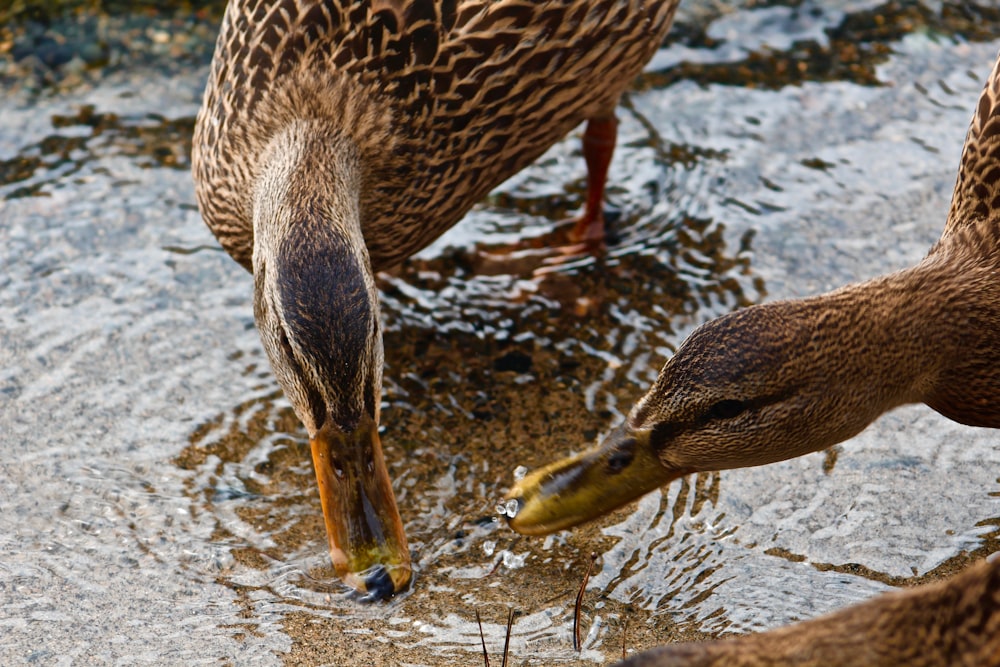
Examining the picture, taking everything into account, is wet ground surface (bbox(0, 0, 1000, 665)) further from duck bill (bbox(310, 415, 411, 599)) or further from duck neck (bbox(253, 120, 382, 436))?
duck neck (bbox(253, 120, 382, 436))

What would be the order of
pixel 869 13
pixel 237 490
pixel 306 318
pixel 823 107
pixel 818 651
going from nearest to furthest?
1. pixel 818 651
2. pixel 306 318
3. pixel 237 490
4. pixel 823 107
5. pixel 869 13

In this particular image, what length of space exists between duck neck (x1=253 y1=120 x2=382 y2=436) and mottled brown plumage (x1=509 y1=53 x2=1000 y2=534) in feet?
2.05

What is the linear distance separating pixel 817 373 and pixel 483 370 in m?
1.64

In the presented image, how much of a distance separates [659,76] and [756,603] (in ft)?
10.7

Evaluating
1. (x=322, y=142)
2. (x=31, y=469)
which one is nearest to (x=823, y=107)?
(x=322, y=142)

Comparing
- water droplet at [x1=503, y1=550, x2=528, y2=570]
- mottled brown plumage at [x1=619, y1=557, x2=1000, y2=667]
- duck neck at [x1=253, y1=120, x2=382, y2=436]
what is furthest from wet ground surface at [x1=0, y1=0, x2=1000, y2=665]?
mottled brown plumage at [x1=619, y1=557, x2=1000, y2=667]

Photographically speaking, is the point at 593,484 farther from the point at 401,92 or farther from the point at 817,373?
the point at 401,92

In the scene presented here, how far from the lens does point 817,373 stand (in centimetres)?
360

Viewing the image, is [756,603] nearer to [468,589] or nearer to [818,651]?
[468,589]

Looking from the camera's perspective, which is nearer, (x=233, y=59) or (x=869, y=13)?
(x=233, y=59)

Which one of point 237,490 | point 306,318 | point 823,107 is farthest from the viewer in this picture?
point 823,107

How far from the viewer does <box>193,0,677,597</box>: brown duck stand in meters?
3.72

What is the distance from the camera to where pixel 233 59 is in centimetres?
448

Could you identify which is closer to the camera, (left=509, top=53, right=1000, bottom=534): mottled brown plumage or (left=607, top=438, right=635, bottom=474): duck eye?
(left=509, top=53, right=1000, bottom=534): mottled brown plumage
